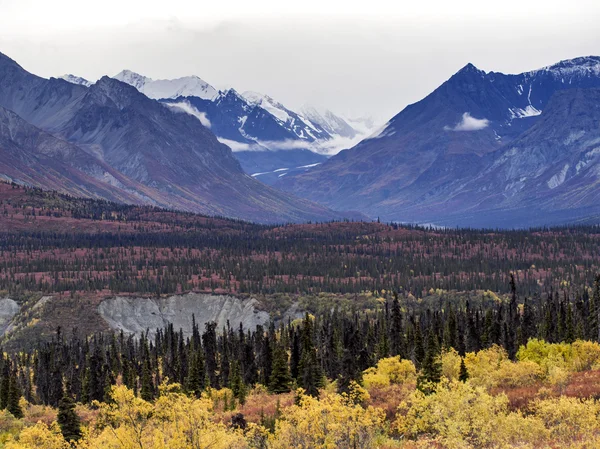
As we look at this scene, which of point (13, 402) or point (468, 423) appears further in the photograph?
point (13, 402)

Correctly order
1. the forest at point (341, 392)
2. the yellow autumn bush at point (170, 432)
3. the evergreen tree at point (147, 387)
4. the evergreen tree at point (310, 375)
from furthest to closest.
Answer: the evergreen tree at point (147, 387) < the evergreen tree at point (310, 375) < the forest at point (341, 392) < the yellow autumn bush at point (170, 432)

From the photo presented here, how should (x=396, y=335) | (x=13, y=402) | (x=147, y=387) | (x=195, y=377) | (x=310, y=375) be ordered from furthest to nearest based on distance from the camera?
(x=396, y=335), (x=147, y=387), (x=195, y=377), (x=13, y=402), (x=310, y=375)

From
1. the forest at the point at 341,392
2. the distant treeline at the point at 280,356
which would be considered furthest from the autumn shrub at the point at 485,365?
the distant treeline at the point at 280,356

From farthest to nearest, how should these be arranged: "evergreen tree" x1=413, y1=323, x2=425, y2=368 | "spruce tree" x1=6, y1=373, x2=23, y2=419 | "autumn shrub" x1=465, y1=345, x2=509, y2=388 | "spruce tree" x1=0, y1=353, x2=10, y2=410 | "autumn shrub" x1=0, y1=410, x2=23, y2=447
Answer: "spruce tree" x1=0, y1=353, x2=10, y2=410 < "spruce tree" x1=6, y1=373, x2=23, y2=419 < "evergreen tree" x1=413, y1=323, x2=425, y2=368 < "autumn shrub" x1=0, y1=410, x2=23, y2=447 < "autumn shrub" x1=465, y1=345, x2=509, y2=388

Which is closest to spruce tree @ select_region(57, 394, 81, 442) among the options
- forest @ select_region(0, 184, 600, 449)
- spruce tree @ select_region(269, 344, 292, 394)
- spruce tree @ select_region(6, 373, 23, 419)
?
forest @ select_region(0, 184, 600, 449)

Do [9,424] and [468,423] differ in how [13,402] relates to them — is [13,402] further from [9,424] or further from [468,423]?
[468,423]

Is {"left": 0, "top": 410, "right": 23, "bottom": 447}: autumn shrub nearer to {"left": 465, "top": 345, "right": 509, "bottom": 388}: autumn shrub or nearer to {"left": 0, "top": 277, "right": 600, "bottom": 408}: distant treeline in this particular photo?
{"left": 0, "top": 277, "right": 600, "bottom": 408}: distant treeline

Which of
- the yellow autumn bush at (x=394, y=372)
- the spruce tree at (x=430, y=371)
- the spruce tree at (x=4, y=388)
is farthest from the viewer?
the spruce tree at (x=4, y=388)

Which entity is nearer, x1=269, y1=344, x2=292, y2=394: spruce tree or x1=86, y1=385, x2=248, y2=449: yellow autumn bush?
x1=86, y1=385, x2=248, y2=449: yellow autumn bush

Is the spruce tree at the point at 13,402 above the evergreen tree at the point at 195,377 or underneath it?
underneath

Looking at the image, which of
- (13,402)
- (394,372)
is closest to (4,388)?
(13,402)

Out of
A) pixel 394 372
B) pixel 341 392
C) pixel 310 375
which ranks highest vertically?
pixel 310 375

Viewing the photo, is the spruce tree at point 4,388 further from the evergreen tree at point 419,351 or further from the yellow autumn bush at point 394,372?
the evergreen tree at point 419,351

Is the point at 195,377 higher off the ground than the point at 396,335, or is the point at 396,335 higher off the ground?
the point at 396,335
